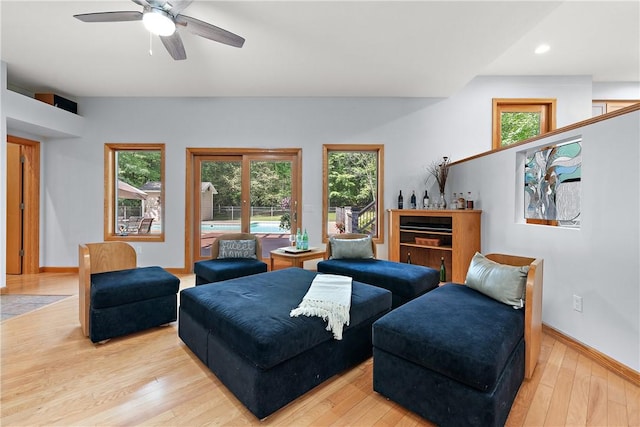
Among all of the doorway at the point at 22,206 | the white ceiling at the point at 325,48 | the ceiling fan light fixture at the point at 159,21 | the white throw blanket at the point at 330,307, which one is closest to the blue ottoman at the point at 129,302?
the white throw blanket at the point at 330,307

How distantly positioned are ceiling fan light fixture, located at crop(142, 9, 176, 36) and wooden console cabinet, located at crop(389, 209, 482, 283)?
10.5 ft

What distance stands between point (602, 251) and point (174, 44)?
3.78m

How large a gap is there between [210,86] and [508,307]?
428 centimetres

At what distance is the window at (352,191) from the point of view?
14.7 ft

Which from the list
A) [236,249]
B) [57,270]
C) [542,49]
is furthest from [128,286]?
[542,49]

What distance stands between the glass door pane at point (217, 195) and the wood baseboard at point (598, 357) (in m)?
4.11

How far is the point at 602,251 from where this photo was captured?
199 centimetres

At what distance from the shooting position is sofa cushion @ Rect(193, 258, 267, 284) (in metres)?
2.94

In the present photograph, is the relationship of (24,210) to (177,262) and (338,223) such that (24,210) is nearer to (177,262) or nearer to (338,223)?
(177,262)

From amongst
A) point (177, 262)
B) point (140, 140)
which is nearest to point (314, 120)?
point (140, 140)

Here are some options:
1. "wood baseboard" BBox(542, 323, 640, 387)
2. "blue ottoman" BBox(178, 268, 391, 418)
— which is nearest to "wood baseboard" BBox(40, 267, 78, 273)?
"blue ottoman" BBox(178, 268, 391, 418)

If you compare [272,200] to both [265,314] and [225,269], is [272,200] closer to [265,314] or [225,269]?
[225,269]

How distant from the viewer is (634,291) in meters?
1.80

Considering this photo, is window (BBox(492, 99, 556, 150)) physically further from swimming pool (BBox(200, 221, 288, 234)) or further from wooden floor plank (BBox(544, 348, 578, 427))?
swimming pool (BBox(200, 221, 288, 234))
